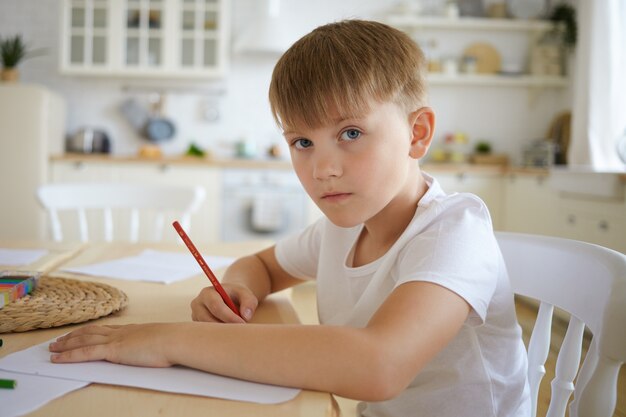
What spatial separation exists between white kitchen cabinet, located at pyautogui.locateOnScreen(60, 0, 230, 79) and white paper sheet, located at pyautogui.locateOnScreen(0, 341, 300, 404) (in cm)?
401

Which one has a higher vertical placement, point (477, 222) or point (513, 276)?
point (477, 222)

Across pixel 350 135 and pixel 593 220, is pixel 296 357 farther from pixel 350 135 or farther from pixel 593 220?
pixel 593 220

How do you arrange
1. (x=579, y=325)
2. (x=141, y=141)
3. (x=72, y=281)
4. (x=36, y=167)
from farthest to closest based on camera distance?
(x=141, y=141) < (x=36, y=167) < (x=72, y=281) < (x=579, y=325)

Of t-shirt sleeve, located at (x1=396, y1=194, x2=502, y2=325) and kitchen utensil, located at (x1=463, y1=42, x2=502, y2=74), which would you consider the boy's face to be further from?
kitchen utensil, located at (x1=463, y1=42, x2=502, y2=74)

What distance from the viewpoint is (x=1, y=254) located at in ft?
3.99

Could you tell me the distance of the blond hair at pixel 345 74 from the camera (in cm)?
74

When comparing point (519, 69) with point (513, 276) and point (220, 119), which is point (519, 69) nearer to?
point (220, 119)

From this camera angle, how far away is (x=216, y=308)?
2.48 feet

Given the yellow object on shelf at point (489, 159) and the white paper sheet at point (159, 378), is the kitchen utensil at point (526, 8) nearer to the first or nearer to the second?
the yellow object on shelf at point (489, 159)

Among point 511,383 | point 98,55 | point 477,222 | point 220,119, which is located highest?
point 98,55

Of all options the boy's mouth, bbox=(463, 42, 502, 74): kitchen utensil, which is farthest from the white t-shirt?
bbox=(463, 42, 502, 74): kitchen utensil

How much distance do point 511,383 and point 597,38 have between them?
11.2 ft

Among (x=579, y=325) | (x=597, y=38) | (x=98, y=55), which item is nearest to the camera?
(x=579, y=325)

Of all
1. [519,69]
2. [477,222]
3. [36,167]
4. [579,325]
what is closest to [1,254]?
[477,222]
